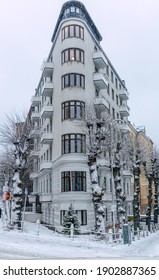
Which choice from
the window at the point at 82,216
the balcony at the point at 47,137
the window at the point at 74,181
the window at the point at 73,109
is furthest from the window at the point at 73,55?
the window at the point at 82,216

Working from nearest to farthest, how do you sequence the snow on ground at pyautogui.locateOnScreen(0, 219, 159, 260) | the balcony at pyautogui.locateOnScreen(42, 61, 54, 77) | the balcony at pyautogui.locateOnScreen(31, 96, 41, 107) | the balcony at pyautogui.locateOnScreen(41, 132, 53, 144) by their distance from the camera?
the snow on ground at pyautogui.locateOnScreen(0, 219, 159, 260)
the balcony at pyautogui.locateOnScreen(41, 132, 53, 144)
the balcony at pyautogui.locateOnScreen(42, 61, 54, 77)
the balcony at pyautogui.locateOnScreen(31, 96, 41, 107)

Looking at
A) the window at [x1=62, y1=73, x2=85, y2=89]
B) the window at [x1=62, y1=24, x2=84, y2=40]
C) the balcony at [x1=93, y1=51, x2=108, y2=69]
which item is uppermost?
the window at [x1=62, y1=24, x2=84, y2=40]

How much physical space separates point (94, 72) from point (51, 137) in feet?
28.2

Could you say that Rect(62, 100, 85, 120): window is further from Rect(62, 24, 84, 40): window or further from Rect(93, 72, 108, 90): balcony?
Rect(62, 24, 84, 40): window

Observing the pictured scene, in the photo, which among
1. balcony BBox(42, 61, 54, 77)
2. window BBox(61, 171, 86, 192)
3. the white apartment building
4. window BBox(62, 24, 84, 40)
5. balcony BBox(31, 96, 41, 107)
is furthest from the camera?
balcony BBox(31, 96, 41, 107)

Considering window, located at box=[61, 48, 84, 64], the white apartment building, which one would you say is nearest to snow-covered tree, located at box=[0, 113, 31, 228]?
the white apartment building

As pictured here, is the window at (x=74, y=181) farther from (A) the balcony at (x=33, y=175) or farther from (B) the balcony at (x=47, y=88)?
(A) the balcony at (x=33, y=175)

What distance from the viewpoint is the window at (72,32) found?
31375 mm

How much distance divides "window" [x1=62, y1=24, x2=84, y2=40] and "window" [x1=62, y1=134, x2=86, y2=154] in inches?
414

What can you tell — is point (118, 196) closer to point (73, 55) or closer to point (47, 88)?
point (73, 55)

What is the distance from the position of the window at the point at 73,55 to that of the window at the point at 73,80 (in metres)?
1.62

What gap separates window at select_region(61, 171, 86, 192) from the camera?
1098 inches

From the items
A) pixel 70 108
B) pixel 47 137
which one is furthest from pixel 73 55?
pixel 47 137
